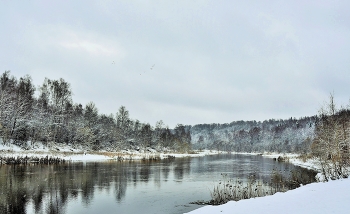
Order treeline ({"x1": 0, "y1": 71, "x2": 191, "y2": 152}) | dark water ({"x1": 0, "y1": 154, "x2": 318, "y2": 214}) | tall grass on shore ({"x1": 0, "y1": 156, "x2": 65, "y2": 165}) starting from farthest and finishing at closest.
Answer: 1. treeline ({"x1": 0, "y1": 71, "x2": 191, "y2": 152})
2. tall grass on shore ({"x1": 0, "y1": 156, "x2": 65, "y2": 165})
3. dark water ({"x1": 0, "y1": 154, "x2": 318, "y2": 214})

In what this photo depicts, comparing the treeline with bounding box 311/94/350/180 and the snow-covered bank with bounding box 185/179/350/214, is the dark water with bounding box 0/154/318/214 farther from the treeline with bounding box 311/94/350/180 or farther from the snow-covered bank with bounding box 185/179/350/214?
the treeline with bounding box 311/94/350/180

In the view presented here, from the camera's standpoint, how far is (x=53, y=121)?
2594 inches

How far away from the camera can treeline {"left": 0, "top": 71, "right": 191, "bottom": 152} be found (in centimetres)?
5194

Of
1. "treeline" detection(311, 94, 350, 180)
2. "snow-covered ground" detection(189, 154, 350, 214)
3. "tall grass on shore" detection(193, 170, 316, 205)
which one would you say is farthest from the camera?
"treeline" detection(311, 94, 350, 180)

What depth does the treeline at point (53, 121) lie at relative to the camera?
170 ft

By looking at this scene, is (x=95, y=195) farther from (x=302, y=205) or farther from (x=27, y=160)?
(x=27, y=160)

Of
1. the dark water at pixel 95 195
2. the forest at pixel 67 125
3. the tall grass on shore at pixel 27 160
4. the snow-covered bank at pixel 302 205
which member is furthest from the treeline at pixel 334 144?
the tall grass on shore at pixel 27 160

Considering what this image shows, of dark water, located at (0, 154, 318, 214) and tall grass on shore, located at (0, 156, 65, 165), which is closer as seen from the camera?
dark water, located at (0, 154, 318, 214)

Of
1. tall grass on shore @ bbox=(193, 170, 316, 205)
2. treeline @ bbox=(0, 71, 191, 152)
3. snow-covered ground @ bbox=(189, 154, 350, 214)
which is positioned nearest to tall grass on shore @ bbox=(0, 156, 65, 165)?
treeline @ bbox=(0, 71, 191, 152)

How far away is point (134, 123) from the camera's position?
11975 centimetres

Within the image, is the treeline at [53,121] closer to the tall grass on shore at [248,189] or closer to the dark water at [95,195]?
the dark water at [95,195]

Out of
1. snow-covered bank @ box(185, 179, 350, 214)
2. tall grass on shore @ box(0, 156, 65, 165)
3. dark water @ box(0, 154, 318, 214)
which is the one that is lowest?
dark water @ box(0, 154, 318, 214)

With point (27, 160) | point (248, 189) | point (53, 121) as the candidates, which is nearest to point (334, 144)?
point (248, 189)

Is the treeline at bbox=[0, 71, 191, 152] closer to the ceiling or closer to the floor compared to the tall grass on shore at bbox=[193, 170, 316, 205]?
closer to the ceiling
